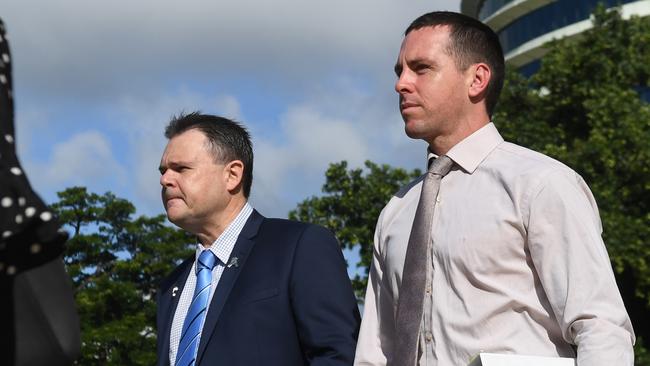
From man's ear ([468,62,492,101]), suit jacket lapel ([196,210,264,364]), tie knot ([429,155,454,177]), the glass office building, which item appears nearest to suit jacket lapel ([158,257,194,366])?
suit jacket lapel ([196,210,264,364])

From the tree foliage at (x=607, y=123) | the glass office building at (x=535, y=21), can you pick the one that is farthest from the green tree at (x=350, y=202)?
the glass office building at (x=535, y=21)

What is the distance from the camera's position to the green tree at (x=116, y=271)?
3144 centimetres

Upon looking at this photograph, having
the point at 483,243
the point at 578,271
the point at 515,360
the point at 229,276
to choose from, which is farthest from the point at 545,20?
the point at 515,360

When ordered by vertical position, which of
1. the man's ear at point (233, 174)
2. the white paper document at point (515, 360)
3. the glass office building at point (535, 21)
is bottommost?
the white paper document at point (515, 360)

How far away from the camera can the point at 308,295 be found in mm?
4984

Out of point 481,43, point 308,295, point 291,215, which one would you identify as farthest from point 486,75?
point 291,215

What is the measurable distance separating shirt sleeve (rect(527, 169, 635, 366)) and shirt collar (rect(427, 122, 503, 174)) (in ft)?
1.15

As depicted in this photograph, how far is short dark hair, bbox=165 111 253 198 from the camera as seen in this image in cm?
564

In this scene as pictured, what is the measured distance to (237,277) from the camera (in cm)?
516

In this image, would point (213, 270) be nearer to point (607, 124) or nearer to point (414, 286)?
point (414, 286)

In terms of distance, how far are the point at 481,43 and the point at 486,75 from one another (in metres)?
0.13

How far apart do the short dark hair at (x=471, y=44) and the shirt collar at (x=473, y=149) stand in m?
0.14

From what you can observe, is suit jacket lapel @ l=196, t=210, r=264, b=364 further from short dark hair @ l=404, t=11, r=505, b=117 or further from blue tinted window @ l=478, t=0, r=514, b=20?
blue tinted window @ l=478, t=0, r=514, b=20

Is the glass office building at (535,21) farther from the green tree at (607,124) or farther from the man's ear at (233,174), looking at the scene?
the man's ear at (233,174)
